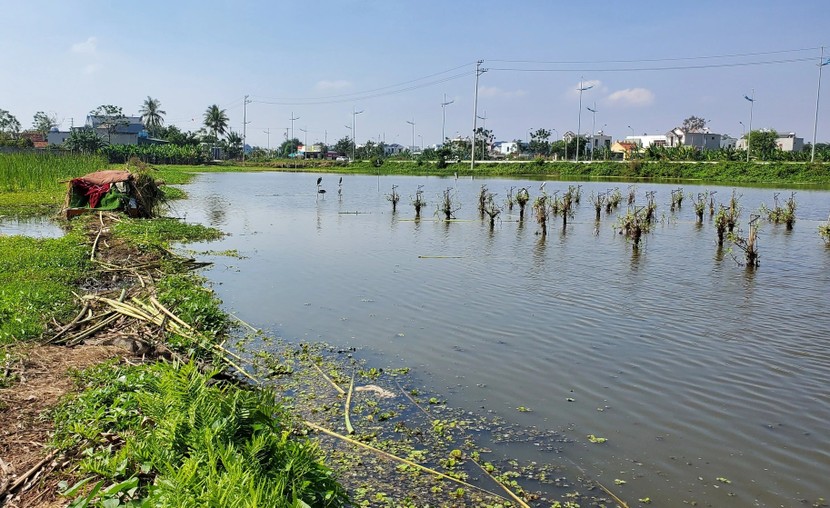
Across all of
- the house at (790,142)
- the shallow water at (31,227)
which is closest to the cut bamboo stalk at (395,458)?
the shallow water at (31,227)

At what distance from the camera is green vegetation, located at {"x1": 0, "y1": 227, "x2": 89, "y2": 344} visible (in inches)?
286

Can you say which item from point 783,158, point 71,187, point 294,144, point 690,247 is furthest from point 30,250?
point 294,144

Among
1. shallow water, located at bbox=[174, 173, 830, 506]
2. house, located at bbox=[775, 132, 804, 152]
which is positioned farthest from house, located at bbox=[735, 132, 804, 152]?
shallow water, located at bbox=[174, 173, 830, 506]

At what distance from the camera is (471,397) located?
21.8 ft

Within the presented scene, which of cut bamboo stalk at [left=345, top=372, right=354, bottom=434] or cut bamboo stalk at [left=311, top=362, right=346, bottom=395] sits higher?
cut bamboo stalk at [left=311, top=362, right=346, bottom=395]

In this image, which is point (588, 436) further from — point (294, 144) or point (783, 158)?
point (294, 144)

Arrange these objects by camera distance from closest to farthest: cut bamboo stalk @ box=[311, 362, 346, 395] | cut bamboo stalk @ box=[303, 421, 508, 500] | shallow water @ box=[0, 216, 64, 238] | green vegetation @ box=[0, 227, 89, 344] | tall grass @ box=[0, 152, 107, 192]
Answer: cut bamboo stalk @ box=[303, 421, 508, 500]
cut bamboo stalk @ box=[311, 362, 346, 395]
green vegetation @ box=[0, 227, 89, 344]
shallow water @ box=[0, 216, 64, 238]
tall grass @ box=[0, 152, 107, 192]

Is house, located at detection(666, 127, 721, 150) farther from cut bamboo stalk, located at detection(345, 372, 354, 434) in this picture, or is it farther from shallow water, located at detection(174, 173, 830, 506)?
cut bamboo stalk, located at detection(345, 372, 354, 434)

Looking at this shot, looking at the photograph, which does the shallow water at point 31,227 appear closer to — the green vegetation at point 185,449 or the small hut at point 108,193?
the small hut at point 108,193

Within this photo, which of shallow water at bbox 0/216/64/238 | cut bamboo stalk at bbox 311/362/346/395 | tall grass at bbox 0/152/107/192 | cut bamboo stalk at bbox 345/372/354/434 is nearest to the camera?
cut bamboo stalk at bbox 345/372/354/434

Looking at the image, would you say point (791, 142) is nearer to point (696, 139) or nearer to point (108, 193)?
point (696, 139)

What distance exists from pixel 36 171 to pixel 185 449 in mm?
31424

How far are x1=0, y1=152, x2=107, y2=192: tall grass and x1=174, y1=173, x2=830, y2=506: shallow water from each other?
1656 centimetres

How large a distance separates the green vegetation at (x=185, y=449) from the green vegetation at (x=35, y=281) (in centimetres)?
286
